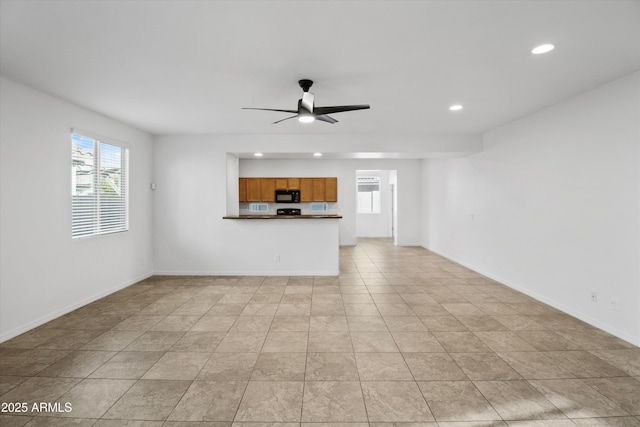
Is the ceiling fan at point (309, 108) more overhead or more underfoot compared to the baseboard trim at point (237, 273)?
more overhead

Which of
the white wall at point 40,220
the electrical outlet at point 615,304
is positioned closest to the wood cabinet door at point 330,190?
the white wall at point 40,220

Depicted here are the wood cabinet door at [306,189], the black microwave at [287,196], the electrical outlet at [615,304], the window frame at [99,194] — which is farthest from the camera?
the wood cabinet door at [306,189]

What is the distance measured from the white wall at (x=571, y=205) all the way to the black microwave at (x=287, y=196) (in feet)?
14.7

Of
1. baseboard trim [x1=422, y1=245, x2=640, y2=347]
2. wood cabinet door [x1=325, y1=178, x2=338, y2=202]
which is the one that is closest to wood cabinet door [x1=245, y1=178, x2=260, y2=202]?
wood cabinet door [x1=325, y1=178, x2=338, y2=202]

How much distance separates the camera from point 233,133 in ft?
17.8

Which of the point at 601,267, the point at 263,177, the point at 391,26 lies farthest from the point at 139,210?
the point at 601,267

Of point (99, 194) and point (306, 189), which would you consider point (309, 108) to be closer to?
point (99, 194)

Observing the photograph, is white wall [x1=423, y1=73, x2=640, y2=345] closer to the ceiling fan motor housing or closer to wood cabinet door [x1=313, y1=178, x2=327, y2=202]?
the ceiling fan motor housing

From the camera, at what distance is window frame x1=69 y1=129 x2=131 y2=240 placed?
3.82 meters

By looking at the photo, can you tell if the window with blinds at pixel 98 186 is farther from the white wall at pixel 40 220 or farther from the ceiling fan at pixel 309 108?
the ceiling fan at pixel 309 108

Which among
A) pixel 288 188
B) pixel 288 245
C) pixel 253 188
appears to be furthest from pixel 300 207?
pixel 288 245

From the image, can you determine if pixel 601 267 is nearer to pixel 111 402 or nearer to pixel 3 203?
pixel 111 402

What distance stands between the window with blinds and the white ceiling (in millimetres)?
638

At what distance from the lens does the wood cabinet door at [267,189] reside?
27.1ft
